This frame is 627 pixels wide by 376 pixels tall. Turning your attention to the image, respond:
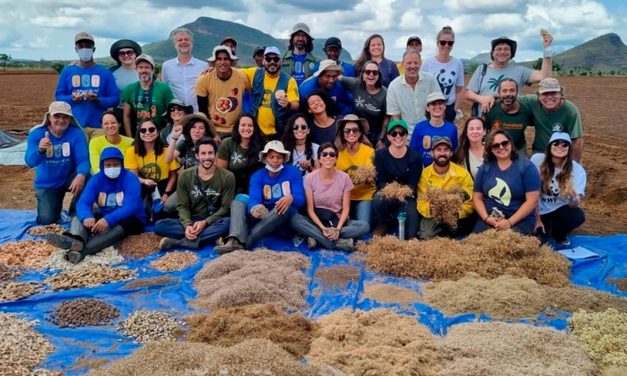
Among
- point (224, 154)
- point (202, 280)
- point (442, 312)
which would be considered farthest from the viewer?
point (224, 154)

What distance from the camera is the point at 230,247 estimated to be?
601 cm

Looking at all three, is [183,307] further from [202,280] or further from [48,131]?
[48,131]

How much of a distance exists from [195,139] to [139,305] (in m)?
2.66

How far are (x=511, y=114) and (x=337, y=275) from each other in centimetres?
326

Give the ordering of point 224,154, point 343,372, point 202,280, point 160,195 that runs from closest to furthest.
→ point 343,372 < point 202,280 < point 224,154 < point 160,195

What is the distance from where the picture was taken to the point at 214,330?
4.09 m

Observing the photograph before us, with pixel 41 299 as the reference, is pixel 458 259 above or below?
above

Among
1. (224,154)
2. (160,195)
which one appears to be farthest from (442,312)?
(160,195)

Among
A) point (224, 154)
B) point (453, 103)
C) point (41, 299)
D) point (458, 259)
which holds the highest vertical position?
point (453, 103)

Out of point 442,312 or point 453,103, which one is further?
point 453,103

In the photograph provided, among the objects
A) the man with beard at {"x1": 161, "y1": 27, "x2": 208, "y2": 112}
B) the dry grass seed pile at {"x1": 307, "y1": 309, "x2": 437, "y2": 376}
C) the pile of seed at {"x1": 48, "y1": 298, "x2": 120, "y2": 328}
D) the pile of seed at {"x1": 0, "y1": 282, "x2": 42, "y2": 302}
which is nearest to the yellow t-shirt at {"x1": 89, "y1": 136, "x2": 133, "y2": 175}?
the man with beard at {"x1": 161, "y1": 27, "x2": 208, "y2": 112}

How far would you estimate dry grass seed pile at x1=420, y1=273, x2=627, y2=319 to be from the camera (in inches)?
178

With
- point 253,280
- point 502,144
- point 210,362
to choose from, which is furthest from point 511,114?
point 210,362

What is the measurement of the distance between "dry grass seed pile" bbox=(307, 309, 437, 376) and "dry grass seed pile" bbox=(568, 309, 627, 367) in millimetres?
1139
